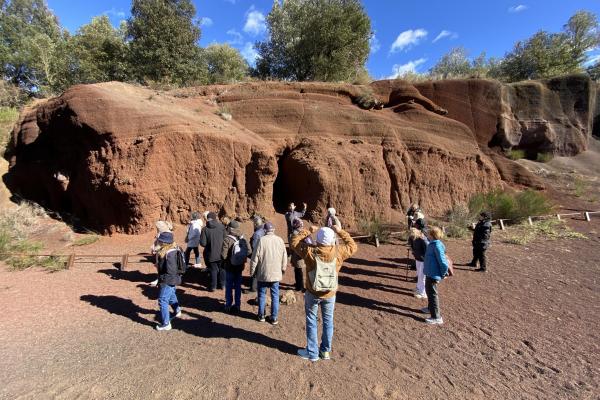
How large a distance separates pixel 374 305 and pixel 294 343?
2480mm

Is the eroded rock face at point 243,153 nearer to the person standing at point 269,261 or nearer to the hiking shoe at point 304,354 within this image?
the person standing at point 269,261

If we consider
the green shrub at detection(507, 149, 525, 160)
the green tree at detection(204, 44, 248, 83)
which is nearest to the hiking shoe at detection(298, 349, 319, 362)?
the green shrub at detection(507, 149, 525, 160)

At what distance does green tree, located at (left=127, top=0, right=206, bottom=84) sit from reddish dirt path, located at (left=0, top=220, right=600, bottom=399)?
17.4 meters

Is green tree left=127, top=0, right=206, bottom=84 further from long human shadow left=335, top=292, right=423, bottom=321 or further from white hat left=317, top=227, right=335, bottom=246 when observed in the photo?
white hat left=317, top=227, right=335, bottom=246

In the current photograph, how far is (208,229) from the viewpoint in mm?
7219

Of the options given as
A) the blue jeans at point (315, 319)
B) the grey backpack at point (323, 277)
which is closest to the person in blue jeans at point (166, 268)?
the blue jeans at point (315, 319)

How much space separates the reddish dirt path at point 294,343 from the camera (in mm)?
4371

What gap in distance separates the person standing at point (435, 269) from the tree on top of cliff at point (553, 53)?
102 ft

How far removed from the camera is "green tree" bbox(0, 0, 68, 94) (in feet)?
86.4

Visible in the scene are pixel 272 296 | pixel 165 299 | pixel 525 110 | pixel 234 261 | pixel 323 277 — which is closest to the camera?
pixel 323 277

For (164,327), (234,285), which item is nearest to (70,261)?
(164,327)

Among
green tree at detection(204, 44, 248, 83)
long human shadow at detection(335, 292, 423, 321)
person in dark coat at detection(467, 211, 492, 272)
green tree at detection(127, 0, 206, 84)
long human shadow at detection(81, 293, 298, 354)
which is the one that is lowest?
long human shadow at detection(335, 292, 423, 321)

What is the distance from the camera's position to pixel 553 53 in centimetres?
2983

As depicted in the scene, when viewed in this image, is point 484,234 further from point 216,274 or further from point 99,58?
point 99,58
